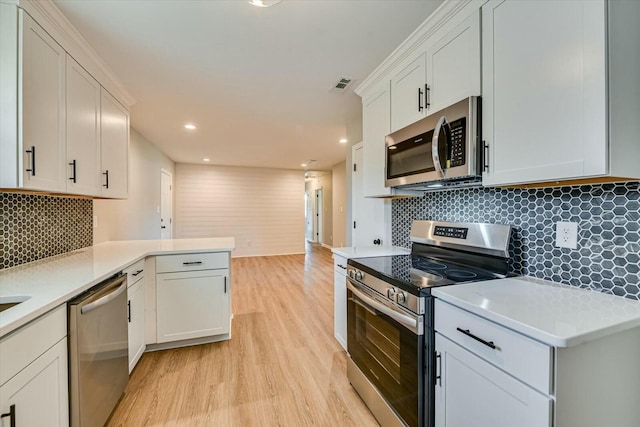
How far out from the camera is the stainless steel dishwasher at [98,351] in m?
1.25

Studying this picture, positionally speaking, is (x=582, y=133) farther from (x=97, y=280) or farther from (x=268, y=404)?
(x=97, y=280)

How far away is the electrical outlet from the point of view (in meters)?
1.26

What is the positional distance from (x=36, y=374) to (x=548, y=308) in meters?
1.91

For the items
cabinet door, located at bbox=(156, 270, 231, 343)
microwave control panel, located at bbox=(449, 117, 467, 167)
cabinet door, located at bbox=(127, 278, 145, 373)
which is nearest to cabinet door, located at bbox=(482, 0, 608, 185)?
microwave control panel, located at bbox=(449, 117, 467, 167)

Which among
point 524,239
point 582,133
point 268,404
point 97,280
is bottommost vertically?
point 268,404

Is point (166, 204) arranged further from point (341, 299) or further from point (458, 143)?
point (458, 143)

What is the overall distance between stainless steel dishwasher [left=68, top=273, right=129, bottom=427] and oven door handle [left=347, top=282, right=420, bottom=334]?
56.8 inches

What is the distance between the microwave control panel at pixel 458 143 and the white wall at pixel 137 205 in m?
3.36

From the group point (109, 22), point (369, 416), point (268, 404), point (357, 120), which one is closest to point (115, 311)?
point (268, 404)

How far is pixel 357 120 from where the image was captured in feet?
11.4

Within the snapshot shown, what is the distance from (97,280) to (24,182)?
0.62 meters

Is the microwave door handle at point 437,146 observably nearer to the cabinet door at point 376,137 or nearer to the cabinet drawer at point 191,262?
the cabinet door at point 376,137

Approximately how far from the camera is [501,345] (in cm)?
94

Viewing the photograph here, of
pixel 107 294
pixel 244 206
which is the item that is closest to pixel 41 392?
pixel 107 294
